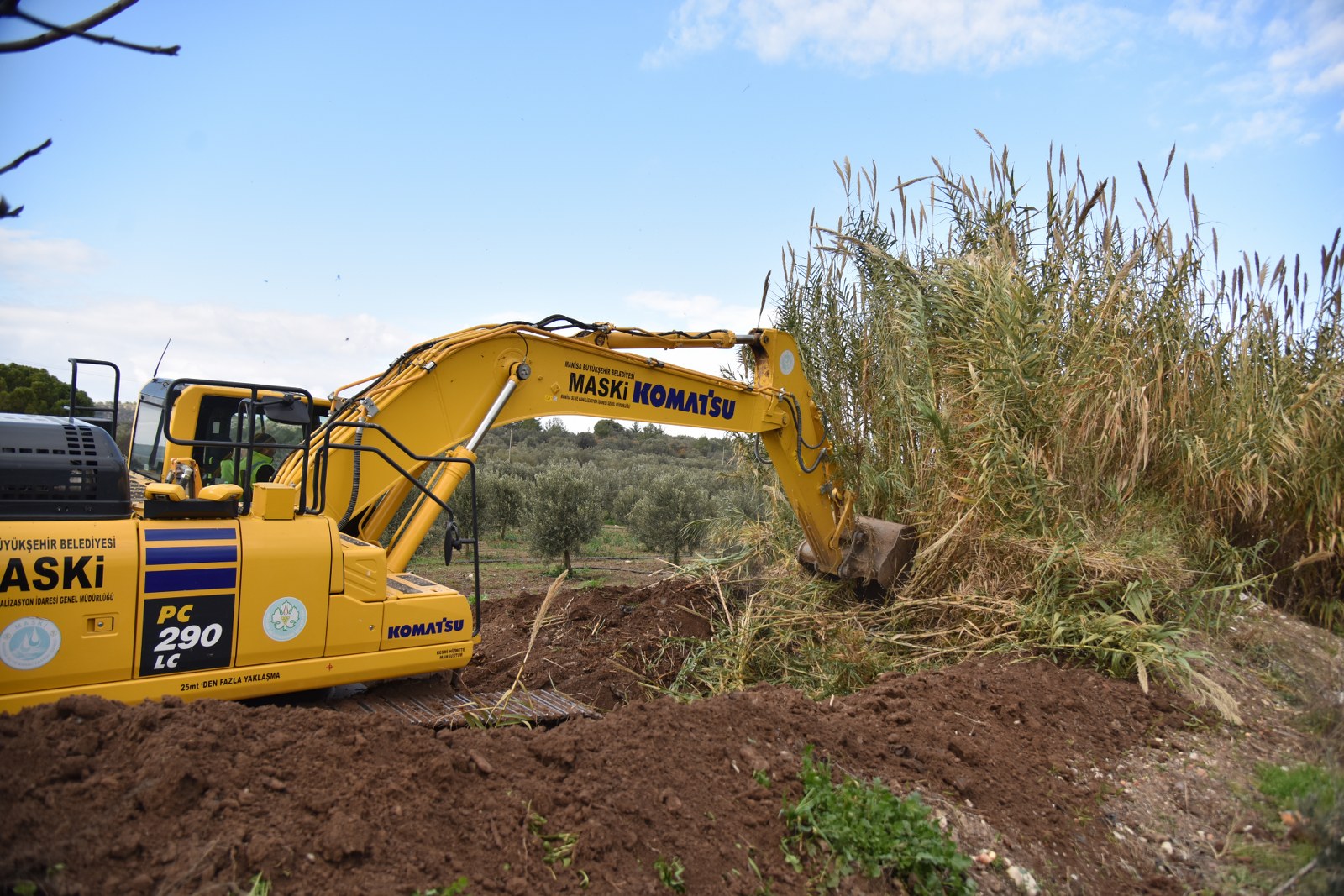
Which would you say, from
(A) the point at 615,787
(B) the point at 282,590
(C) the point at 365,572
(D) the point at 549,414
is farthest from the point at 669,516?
(A) the point at 615,787

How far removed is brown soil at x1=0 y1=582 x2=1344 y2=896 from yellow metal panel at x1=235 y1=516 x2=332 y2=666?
1.25 feet

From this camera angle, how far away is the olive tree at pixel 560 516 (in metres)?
14.9

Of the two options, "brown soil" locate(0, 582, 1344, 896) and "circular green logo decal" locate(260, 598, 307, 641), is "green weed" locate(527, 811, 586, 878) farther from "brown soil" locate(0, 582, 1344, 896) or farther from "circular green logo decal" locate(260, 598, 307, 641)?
"circular green logo decal" locate(260, 598, 307, 641)

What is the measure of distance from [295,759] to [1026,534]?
5187 mm

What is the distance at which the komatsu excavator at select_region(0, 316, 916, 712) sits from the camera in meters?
3.95

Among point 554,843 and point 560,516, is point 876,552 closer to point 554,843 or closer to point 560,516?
point 554,843

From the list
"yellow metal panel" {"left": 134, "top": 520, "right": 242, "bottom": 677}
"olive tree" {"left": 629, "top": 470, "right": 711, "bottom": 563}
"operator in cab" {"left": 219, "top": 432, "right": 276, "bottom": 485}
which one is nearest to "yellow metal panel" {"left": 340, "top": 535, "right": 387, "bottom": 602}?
"yellow metal panel" {"left": 134, "top": 520, "right": 242, "bottom": 677}

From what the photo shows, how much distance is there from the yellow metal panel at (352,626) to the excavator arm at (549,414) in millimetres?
581

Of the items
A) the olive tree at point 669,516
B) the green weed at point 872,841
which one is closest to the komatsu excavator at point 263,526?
the green weed at point 872,841

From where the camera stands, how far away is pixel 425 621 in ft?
16.3

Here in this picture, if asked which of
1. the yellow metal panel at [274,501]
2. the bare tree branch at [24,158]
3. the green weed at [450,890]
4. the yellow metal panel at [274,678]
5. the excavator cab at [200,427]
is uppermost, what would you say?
the bare tree branch at [24,158]

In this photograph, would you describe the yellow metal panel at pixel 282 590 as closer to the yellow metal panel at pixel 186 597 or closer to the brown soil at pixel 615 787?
the yellow metal panel at pixel 186 597

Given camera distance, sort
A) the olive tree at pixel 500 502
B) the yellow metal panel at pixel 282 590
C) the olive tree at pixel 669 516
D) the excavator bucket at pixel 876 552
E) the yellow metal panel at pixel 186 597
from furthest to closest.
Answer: the olive tree at pixel 500 502 < the olive tree at pixel 669 516 < the excavator bucket at pixel 876 552 < the yellow metal panel at pixel 282 590 < the yellow metal panel at pixel 186 597

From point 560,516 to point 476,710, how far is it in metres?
10.0
